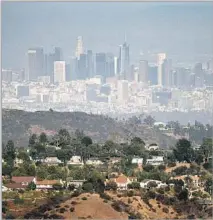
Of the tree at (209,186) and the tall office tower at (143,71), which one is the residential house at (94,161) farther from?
the tree at (209,186)

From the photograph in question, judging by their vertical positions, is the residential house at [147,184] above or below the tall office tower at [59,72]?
below

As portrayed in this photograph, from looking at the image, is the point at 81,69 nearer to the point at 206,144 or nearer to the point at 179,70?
the point at 179,70

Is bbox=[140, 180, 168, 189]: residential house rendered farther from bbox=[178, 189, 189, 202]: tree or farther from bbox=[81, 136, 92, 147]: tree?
bbox=[81, 136, 92, 147]: tree

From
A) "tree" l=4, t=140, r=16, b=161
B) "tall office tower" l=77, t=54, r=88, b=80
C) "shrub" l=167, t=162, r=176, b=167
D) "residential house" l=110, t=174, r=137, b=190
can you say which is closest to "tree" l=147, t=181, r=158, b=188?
"residential house" l=110, t=174, r=137, b=190

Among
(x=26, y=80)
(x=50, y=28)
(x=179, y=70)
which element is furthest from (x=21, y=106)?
(x=179, y=70)

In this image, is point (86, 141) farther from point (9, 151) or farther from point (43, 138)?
point (9, 151)

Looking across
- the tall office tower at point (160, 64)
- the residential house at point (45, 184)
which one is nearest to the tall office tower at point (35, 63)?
the residential house at point (45, 184)

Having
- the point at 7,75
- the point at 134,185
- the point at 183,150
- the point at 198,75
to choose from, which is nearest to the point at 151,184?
the point at 134,185
